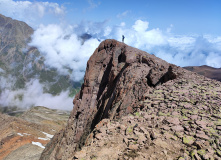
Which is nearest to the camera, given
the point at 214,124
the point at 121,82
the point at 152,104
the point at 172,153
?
the point at 172,153

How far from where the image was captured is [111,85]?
2467cm

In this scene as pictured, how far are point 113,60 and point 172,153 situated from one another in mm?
20101

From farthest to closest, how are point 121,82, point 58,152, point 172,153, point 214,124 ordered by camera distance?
point 58,152
point 121,82
point 214,124
point 172,153

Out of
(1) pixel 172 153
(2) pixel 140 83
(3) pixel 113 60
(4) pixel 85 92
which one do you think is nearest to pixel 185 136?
(1) pixel 172 153

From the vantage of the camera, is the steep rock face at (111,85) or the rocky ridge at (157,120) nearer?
the rocky ridge at (157,120)

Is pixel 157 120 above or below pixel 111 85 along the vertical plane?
below

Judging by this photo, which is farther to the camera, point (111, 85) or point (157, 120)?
point (111, 85)

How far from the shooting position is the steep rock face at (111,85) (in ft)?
58.4

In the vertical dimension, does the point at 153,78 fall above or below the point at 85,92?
above

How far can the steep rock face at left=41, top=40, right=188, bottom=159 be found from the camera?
58.4 ft

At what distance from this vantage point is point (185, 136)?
9.59 m

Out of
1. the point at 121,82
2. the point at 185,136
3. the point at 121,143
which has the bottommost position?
the point at 121,143

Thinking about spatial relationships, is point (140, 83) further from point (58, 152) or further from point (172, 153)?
point (58, 152)

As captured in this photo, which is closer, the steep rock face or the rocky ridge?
the rocky ridge
